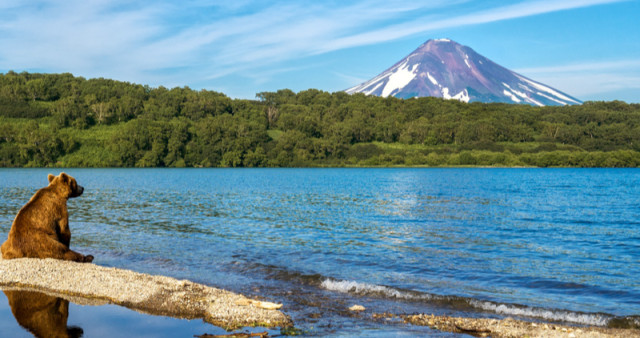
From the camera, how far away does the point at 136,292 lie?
35.2 ft

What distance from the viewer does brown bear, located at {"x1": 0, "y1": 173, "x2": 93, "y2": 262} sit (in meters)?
12.8

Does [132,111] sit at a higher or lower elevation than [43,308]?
higher

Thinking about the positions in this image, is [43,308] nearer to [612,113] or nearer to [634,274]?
[634,274]

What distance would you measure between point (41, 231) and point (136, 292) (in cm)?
411

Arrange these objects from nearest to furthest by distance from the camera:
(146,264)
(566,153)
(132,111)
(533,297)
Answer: (533,297) < (146,264) < (566,153) < (132,111)

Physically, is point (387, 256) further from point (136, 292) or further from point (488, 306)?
point (136, 292)

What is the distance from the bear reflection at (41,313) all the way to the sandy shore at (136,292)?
15.3 inches

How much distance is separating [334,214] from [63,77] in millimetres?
198179

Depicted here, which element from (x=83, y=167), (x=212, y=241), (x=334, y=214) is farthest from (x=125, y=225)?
(x=83, y=167)

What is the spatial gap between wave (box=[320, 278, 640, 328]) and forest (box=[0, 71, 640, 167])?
15036 centimetres

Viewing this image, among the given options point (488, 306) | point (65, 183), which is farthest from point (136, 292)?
point (488, 306)

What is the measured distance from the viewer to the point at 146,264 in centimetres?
1611

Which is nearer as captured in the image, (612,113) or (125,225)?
(125,225)

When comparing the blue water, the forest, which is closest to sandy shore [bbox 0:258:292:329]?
the blue water
